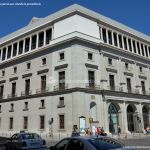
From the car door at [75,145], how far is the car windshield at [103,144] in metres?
0.31

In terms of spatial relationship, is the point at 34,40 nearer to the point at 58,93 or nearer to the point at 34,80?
the point at 34,80

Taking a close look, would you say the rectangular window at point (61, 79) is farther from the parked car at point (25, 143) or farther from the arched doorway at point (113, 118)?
the parked car at point (25, 143)

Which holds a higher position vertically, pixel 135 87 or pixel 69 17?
pixel 69 17

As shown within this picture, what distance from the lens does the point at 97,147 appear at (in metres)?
7.48

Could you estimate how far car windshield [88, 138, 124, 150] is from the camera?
7.56 meters

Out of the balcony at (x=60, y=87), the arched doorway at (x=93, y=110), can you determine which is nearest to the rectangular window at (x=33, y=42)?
the balcony at (x=60, y=87)

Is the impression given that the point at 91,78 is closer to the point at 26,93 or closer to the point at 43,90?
the point at 43,90

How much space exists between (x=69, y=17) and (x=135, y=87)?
17.1 meters

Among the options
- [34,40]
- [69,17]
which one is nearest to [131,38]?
[69,17]

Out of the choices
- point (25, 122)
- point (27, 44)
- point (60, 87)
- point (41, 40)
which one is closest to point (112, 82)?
point (60, 87)

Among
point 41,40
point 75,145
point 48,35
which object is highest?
point 48,35

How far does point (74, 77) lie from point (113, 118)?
9.45 meters

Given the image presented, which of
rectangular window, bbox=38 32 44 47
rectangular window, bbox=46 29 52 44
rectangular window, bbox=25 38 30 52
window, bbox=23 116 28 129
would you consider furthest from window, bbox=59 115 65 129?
rectangular window, bbox=25 38 30 52

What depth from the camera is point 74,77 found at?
→ 36219 mm
